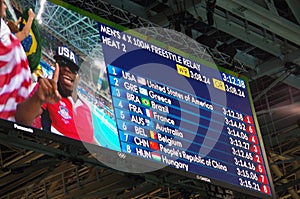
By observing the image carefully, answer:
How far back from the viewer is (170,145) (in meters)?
8.38

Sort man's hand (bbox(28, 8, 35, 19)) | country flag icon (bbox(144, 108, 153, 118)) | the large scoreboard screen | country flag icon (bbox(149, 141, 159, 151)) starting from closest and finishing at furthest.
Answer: man's hand (bbox(28, 8, 35, 19)) → the large scoreboard screen → country flag icon (bbox(149, 141, 159, 151)) → country flag icon (bbox(144, 108, 153, 118))

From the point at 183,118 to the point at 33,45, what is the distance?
229cm

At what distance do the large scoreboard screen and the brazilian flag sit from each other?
63cm

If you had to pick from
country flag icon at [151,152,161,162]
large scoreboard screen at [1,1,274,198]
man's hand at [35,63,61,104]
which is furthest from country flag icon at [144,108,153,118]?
man's hand at [35,63,61,104]

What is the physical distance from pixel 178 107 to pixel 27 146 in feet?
6.74

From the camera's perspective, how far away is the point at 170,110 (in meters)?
8.70

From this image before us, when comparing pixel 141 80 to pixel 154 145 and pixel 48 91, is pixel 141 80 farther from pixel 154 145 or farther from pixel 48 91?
pixel 48 91

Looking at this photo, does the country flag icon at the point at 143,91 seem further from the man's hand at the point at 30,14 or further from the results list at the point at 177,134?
the man's hand at the point at 30,14

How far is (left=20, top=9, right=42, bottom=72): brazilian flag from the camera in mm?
7496

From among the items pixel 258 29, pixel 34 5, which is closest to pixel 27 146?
pixel 34 5

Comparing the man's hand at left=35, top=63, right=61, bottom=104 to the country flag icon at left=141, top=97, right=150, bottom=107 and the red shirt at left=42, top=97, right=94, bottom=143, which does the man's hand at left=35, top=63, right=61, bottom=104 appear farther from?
the country flag icon at left=141, top=97, right=150, bottom=107

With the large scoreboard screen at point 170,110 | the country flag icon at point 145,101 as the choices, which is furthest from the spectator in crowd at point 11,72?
the country flag icon at point 145,101

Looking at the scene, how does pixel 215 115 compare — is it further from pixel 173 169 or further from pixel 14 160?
pixel 14 160

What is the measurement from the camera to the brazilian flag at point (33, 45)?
7.50 m
